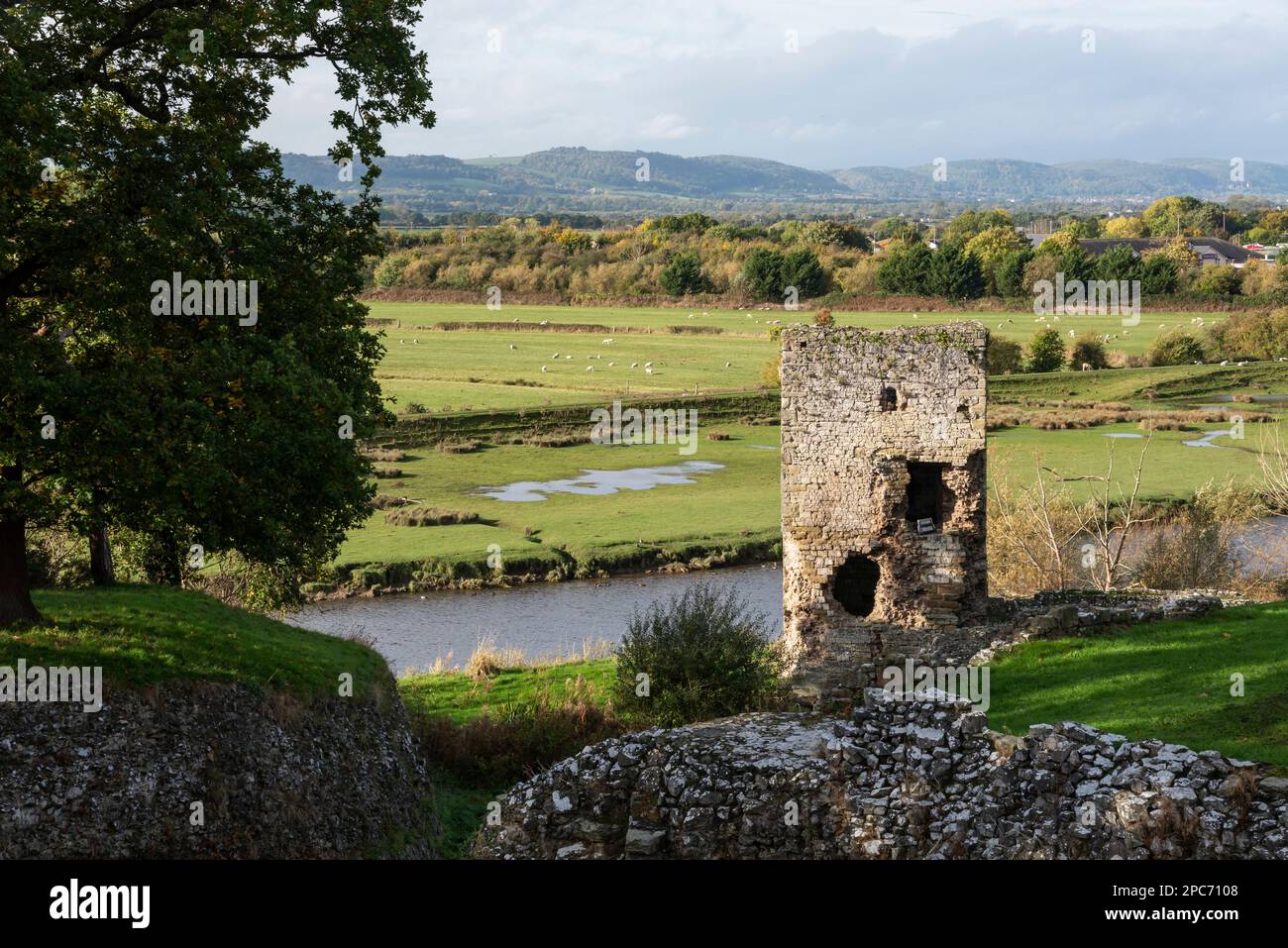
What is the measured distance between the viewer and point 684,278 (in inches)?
4626

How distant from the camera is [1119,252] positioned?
347 feet

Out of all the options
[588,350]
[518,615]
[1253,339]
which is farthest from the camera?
[588,350]

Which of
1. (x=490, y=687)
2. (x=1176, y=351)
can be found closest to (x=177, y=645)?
(x=490, y=687)

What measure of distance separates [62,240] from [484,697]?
12299 millimetres

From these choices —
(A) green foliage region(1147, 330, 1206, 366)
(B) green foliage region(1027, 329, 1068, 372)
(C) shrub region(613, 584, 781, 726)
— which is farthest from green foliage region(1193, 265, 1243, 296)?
(C) shrub region(613, 584, 781, 726)

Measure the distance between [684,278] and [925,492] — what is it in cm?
9451

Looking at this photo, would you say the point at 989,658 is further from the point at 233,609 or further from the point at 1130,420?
the point at 1130,420

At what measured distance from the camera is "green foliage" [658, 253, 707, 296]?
11719cm

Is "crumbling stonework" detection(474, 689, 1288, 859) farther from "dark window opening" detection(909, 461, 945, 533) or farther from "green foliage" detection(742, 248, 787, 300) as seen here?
"green foliage" detection(742, 248, 787, 300)

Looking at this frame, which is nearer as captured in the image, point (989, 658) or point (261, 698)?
point (261, 698)

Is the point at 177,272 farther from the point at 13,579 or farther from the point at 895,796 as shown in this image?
the point at 895,796

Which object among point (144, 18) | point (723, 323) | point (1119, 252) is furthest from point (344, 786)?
point (1119, 252)

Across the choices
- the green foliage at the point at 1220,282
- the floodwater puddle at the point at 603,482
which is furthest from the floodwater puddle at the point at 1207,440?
the green foliage at the point at 1220,282

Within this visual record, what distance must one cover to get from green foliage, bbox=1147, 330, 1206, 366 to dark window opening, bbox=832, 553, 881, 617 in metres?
58.7
